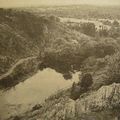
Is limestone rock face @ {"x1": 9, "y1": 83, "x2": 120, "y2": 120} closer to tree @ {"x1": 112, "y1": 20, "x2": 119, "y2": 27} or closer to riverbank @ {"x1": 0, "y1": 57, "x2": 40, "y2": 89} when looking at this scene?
riverbank @ {"x1": 0, "y1": 57, "x2": 40, "y2": 89}

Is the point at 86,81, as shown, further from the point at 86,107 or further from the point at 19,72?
the point at 19,72

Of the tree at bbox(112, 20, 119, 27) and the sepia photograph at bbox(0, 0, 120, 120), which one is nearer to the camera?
the sepia photograph at bbox(0, 0, 120, 120)

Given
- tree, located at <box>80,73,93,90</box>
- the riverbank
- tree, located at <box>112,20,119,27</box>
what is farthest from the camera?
tree, located at <box>112,20,119,27</box>

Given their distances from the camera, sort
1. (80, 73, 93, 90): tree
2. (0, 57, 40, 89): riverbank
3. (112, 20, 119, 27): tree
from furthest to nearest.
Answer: (112, 20, 119, 27): tree
(80, 73, 93, 90): tree
(0, 57, 40, 89): riverbank

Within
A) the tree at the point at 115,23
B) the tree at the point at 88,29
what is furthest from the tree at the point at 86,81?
the tree at the point at 115,23

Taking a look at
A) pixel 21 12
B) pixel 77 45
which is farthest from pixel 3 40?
pixel 77 45

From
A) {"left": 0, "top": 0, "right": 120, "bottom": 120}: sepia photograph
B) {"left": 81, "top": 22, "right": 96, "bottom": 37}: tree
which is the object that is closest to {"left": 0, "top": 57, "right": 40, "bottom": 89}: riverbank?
{"left": 0, "top": 0, "right": 120, "bottom": 120}: sepia photograph

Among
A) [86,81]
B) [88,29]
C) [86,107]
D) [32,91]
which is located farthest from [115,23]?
[32,91]

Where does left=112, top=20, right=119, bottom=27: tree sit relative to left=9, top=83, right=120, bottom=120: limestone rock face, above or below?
above

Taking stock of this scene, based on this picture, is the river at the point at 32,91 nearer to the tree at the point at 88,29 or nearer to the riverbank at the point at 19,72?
the riverbank at the point at 19,72
